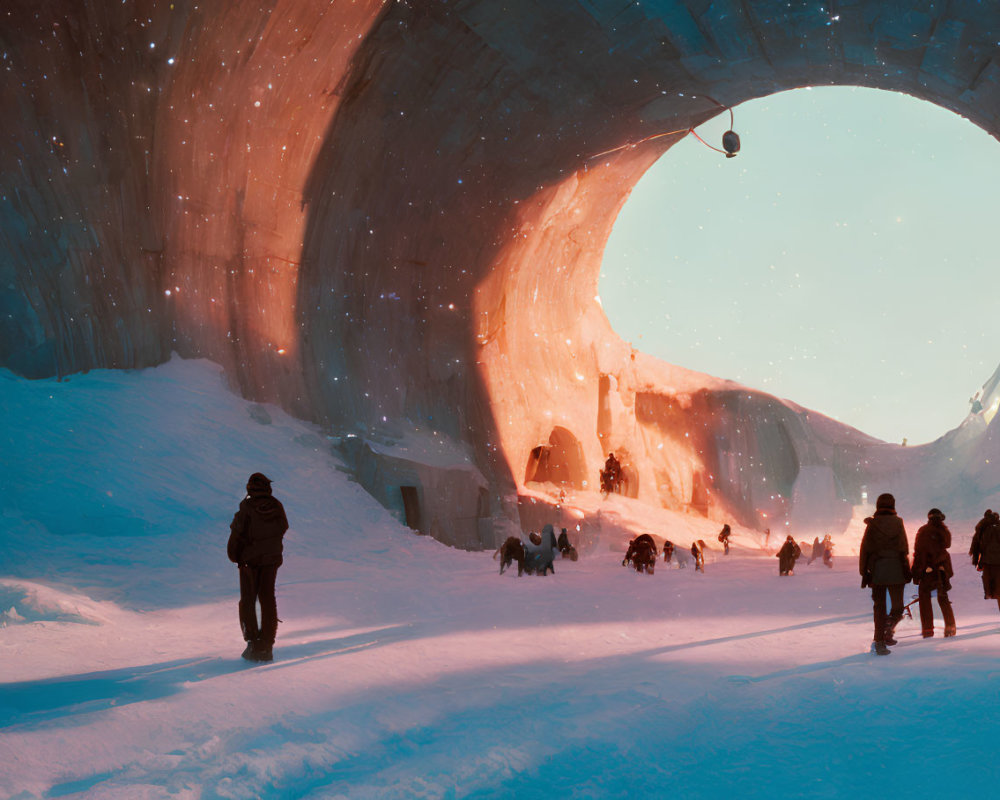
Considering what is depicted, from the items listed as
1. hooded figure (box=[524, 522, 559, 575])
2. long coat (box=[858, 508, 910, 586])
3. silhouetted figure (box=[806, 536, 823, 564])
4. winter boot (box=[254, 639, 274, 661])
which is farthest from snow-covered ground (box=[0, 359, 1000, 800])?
silhouetted figure (box=[806, 536, 823, 564])

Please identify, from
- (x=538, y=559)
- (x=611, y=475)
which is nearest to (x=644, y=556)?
(x=538, y=559)

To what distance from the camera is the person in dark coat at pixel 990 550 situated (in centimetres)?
722

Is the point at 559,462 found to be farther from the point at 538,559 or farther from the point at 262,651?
the point at 262,651

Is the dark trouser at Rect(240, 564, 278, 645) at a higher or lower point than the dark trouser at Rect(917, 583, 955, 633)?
higher

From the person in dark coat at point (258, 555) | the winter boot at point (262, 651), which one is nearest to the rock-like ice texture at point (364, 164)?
the person in dark coat at point (258, 555)

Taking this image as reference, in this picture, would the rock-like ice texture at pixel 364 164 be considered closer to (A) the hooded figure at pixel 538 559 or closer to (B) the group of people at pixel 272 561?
(A) the hooded figure at pixel 538 559

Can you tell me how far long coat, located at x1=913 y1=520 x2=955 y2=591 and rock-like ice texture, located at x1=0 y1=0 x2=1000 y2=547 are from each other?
30.7 ft

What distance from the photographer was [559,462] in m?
29.5

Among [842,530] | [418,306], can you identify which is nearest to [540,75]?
[418,306]

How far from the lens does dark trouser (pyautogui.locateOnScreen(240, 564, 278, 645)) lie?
596 cm

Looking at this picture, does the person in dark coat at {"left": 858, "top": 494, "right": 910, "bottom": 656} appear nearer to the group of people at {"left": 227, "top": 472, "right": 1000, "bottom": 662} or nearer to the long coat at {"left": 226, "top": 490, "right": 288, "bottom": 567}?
the group of people at {"left": 227, "top": 472, "right": 1000, "bottom": 662}

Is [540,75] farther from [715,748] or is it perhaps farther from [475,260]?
[715,748]

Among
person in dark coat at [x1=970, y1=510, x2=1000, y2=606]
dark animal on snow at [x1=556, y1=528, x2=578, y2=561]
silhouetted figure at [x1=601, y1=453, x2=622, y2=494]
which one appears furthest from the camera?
silhouetted figure at [x1=601, y1=453, x2=622, y2=494]

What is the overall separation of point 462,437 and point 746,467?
66.8 ft
